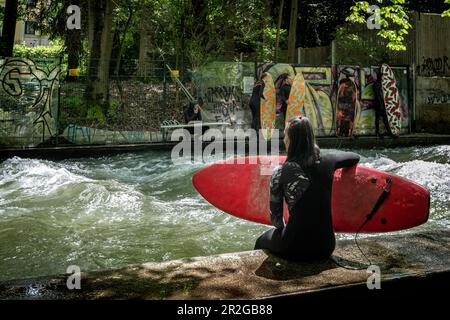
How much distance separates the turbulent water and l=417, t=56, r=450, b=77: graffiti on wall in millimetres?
7223

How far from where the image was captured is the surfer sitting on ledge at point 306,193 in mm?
3605

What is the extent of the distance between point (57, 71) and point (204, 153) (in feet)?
16.5

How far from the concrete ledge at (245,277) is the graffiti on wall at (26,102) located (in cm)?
1098

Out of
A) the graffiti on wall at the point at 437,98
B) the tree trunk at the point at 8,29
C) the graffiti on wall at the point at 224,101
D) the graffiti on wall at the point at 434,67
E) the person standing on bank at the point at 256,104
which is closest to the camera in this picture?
the person standing on bank at the point at 256,104

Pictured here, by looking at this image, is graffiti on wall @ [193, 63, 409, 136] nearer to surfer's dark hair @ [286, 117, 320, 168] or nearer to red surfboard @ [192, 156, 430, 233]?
red surfboard @ [192, 156, 430, 233]

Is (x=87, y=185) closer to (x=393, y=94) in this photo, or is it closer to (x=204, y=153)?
(x=204, y=153)

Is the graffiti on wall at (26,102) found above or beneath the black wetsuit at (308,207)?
above

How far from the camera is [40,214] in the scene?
24.5 ft

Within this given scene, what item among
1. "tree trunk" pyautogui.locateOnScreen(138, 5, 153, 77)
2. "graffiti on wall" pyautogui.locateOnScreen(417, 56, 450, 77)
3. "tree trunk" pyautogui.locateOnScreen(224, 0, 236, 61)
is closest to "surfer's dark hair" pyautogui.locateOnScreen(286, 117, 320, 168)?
"tree trunk" pyautogui.locateOnScreen(138, 5, 153, 77)

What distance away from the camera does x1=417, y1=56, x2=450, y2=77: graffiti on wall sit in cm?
1822

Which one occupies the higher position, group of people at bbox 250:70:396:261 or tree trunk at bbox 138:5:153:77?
tree trunk at bbox 138:5:153:77

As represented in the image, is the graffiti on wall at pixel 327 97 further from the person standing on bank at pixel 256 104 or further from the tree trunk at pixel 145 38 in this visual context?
the tree trunk at pixel 145 38

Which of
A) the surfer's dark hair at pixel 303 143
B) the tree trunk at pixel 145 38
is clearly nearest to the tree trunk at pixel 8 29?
the tree trunk at pixel 145 38

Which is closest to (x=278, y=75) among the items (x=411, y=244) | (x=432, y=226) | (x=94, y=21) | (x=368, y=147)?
(x=368, y=147)
